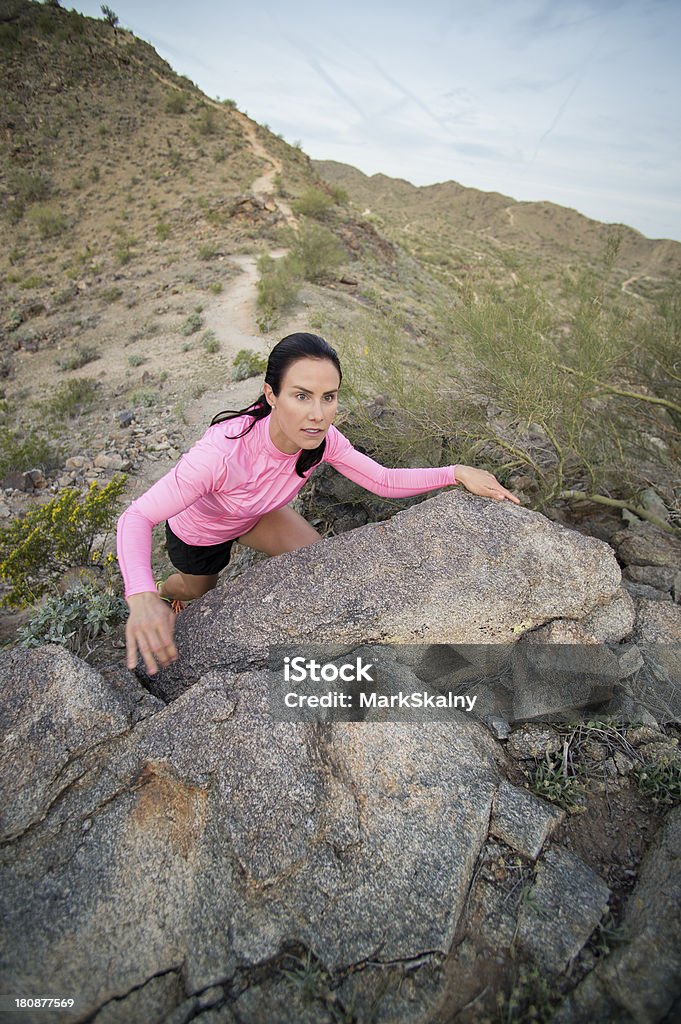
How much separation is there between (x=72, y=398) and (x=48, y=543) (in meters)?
6.18

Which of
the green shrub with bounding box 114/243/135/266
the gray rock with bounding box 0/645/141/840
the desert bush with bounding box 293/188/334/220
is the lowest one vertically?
the gray rock with bounding box 0/645/141/840

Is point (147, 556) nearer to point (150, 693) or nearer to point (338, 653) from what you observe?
point (150, 693)

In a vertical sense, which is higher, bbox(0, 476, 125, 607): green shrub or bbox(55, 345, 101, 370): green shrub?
bbox(55, 345, 101, 370): green shrub

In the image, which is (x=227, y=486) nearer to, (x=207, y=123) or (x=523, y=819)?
(x=523, y=819)

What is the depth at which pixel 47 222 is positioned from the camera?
17141mm

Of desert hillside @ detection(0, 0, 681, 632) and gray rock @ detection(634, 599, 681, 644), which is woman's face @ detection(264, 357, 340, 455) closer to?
desert hillside @ detection(0, 0, 681, 632)

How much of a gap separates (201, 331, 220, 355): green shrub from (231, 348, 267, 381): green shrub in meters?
0.91

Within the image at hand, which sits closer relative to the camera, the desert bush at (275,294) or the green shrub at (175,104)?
the desert bush at (275,294)

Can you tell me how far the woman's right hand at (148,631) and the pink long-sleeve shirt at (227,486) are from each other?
0.23ft

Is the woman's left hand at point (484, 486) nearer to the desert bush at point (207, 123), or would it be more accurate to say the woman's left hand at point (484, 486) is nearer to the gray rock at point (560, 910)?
the gray rock at point (560, 910)

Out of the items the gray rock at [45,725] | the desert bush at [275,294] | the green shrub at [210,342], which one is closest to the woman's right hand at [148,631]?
the gray rock at [45,725]

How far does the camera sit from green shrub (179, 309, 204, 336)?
34.0 feet

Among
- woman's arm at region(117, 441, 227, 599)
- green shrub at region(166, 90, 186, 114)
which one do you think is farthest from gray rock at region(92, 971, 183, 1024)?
green shrub at region(166, 90, 186, 114)

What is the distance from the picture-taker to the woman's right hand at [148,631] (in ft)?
5.31
